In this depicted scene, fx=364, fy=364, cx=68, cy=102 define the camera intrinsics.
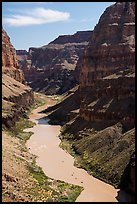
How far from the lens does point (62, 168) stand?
41.9 meters

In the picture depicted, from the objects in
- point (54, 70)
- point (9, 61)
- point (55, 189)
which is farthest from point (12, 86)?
point (54, 70)

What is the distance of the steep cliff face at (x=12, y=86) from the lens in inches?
3075

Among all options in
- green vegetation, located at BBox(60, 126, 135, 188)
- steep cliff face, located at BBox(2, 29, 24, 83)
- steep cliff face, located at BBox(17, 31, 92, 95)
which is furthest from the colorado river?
steep cliff face, located at BBox(17, 31, 92, 95)

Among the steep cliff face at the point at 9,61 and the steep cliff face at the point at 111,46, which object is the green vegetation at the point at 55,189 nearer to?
the steep cliff face at the point at 111,46

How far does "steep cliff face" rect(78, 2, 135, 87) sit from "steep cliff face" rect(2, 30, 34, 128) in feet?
52.8

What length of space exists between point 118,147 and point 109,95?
18627 millimetres

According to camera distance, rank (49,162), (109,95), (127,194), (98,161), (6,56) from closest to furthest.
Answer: (127,194) < (98,161) < (49,162) < (109,95) < (6,56)

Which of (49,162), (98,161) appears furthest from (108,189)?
(49,162)

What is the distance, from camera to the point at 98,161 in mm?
41625

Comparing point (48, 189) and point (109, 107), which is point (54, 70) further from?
point (48, 189)

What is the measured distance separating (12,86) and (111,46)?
2849 cm

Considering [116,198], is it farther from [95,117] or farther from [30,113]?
[30,113]

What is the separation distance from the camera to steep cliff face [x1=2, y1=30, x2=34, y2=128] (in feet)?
256

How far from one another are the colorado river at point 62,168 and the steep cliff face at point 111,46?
20176 mm
